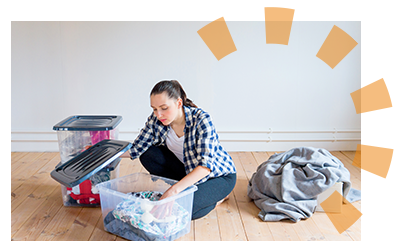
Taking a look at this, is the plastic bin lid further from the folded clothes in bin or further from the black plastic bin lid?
the folded clothes in bin

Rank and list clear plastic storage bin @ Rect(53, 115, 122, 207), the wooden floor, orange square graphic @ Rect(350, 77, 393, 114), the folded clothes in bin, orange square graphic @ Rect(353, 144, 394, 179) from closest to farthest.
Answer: the folded clothes in bin, the wooden floor, clear plastic storage bin @ Rect(53, 115, 122, 207), orange square graphic @ Rect(353, 144, 394, 179), orange square graphic @ Rect(350, 77, 393, 114)

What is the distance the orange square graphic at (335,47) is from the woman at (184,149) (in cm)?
145

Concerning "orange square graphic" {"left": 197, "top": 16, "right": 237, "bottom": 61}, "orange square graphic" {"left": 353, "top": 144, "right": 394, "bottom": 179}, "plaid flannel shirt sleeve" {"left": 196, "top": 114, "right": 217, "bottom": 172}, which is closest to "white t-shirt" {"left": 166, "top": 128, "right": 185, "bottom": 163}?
"plaid flannel shirt sleeve" {"left": 196, "top": 114, "right": 217, "bottom": 172}

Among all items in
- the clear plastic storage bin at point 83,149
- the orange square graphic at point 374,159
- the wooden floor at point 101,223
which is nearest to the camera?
the wooden floor at point 101,223

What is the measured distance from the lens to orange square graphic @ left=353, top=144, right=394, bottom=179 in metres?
2.17

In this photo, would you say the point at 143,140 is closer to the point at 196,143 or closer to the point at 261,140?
the point at 196,143

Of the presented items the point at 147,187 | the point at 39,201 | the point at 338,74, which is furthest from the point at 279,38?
the point at 39,201

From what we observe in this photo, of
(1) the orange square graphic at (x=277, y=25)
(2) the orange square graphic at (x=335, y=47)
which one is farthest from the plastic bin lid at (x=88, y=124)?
(2) the orange square graphic at (x=335, y=47)

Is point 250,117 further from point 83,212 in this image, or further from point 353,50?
point 83,212

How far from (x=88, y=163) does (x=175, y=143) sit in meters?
0.46

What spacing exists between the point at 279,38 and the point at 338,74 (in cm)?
55

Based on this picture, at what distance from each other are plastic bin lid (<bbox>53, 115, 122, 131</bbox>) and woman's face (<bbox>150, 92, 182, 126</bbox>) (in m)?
0.30

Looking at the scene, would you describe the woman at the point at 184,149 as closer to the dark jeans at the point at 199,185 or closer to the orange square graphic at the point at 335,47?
the dark jeans at the point at 199,185

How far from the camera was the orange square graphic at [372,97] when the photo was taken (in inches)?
93.8
